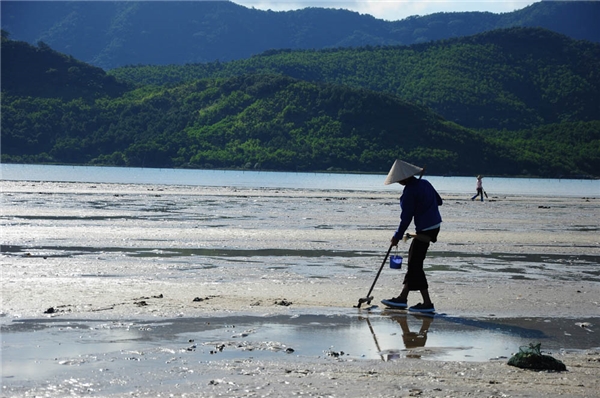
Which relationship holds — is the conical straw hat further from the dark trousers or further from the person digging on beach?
the dark trousers

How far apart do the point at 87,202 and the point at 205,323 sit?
30866mm

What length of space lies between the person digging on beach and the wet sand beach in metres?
0.43

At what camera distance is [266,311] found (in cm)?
1144

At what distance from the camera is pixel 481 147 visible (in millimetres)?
161625

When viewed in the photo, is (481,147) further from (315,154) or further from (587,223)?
(587,223)

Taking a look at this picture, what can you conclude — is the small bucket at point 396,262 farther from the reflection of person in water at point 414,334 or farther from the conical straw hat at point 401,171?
the conical straw hat at point 401,171

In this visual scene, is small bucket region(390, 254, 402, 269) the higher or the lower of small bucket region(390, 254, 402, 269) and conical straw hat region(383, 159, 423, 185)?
the lower

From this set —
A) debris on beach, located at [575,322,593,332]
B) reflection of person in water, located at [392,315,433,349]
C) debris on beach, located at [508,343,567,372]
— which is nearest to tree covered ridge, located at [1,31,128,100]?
reflection of person in water, located at [392,315,433,349]

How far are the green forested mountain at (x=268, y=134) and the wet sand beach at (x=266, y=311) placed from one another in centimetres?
12996

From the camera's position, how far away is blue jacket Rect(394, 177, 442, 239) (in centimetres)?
1173

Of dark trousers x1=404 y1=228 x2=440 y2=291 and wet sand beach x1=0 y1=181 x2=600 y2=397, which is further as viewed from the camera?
dark trousers x1=404 y1=228 x2=440 y2=291

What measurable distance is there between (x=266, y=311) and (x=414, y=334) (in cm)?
225

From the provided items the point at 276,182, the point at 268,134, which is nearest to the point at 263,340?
the point at 276,182

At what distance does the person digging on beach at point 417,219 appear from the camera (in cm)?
1173
